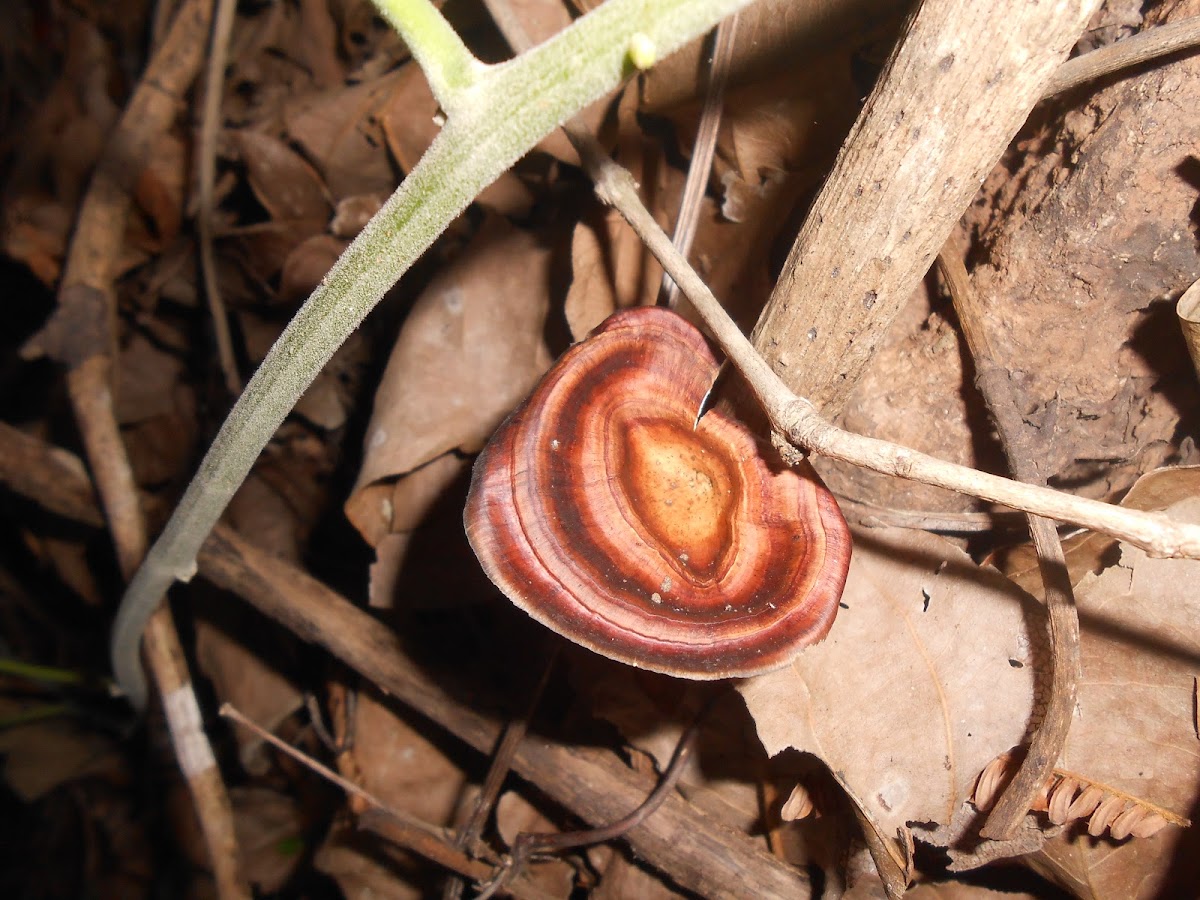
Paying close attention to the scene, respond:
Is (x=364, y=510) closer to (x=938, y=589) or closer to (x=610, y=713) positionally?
(x=610, y=713)

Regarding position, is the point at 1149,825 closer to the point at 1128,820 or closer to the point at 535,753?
the point at 1128,820

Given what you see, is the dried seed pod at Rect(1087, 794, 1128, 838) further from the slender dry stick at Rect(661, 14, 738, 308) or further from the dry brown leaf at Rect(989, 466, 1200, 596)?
the slender dry stick at Rect(661, 14, 738, 308)

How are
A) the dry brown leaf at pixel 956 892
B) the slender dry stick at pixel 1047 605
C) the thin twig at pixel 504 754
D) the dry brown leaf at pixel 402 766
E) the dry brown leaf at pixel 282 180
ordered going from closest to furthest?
the slender dry stick at pixel 1047 605
the dry brown leaf at pixel 956 892
the thin twig at pixel 504 754
the dry brown leaf at pixel 402 766
the dry brown leaf at pixel 282 180

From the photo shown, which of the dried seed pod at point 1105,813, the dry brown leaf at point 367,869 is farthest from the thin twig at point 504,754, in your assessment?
the dried seed pod at point 1105,813

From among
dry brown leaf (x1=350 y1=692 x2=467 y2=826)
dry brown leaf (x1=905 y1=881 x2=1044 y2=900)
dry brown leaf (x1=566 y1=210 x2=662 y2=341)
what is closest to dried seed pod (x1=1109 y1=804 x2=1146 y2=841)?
dry brown leaf (x1=905 y1=881 x2=1044 y2=900)

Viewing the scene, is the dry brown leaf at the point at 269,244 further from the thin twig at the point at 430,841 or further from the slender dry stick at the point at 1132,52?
the slender dry stick at the point at 1132,52

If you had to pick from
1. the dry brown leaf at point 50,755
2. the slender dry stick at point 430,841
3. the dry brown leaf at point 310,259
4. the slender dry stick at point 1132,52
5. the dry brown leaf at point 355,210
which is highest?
the dry brown leaf at point 355,210
